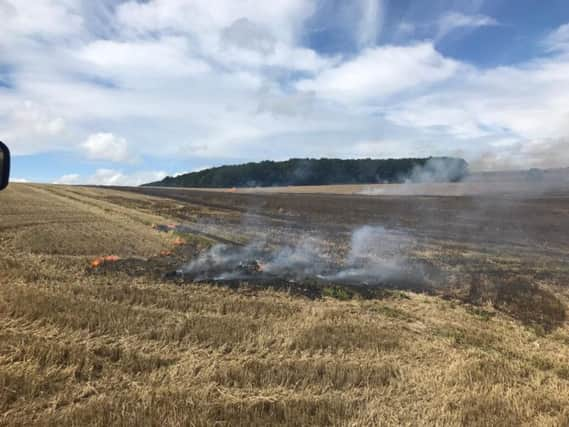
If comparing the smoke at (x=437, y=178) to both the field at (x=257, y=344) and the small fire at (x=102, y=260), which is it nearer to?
the field at (x=257, y=344)

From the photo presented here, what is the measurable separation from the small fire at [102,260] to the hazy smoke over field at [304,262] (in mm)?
2538

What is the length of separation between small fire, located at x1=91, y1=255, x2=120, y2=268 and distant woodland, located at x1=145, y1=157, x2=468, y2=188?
4188 inches

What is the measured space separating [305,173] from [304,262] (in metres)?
136

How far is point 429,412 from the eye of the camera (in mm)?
5914

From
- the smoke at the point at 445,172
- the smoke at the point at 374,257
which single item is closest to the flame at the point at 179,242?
the smoke at the point at 374,257

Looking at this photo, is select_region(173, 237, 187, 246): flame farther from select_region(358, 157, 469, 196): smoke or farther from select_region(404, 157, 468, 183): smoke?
select_region(404, 157, 468, 183): smoke

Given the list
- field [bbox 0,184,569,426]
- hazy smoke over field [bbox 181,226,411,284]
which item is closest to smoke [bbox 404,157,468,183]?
hazy smoke over field [bbox 181,226,411,284]

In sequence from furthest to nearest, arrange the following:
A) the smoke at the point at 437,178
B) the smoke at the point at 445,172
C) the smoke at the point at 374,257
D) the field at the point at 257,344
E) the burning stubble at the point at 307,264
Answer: the smoke at the point at 445,172, the smoke at the point at 437,178, the smoke at the point at 374,257, the burning stubble at the point at 307,264, the field at the point at 257,344

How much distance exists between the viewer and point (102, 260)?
573 inches

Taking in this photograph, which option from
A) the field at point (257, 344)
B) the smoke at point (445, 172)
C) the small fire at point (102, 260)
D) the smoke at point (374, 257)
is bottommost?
the smoke at point (374, 257)

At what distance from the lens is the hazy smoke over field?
15508 mm

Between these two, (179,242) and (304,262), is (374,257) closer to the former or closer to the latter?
(304,262)

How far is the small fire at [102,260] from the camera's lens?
45.5 ft

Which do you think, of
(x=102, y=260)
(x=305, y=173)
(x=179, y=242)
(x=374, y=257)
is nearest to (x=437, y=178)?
(x=305, y=173)
